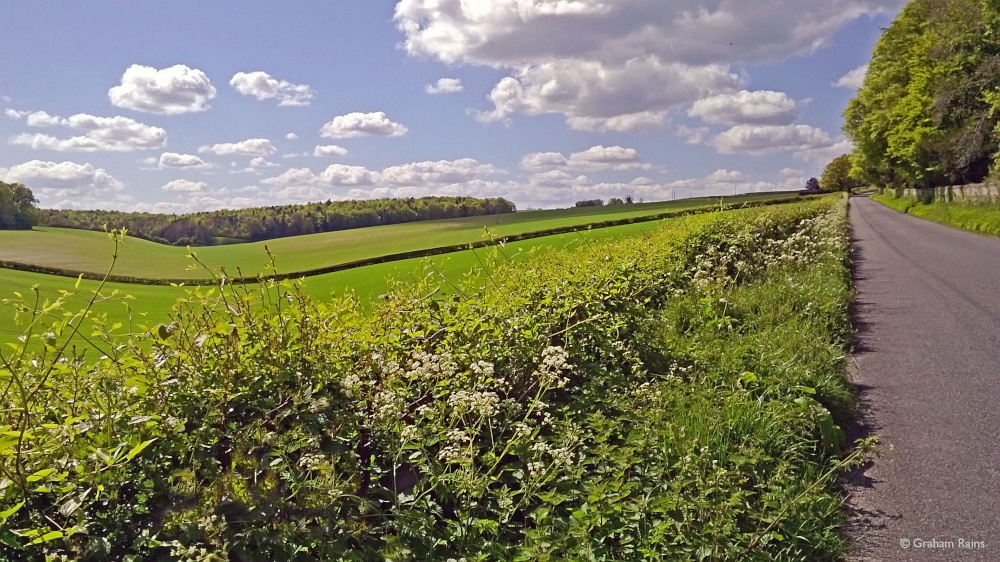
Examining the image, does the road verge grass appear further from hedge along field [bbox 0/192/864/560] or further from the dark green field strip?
hedge along field [bbox 0/192/864/560]

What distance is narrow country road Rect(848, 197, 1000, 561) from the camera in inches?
142

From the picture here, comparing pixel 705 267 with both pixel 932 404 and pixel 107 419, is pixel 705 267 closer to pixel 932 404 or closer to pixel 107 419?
pixel 932 404

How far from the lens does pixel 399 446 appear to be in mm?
3531

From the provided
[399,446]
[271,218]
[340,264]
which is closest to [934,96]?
[340,264]

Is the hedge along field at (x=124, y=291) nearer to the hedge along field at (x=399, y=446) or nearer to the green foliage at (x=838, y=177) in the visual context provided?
the hedge along field at (x=399, y=446)

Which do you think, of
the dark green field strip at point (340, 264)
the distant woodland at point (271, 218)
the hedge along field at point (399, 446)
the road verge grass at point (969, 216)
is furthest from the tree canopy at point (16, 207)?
the road verge grass at point (969, 216)

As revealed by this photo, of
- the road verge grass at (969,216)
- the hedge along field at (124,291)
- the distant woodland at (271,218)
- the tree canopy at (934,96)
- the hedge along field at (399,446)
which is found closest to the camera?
the hedge along field at (399,446)

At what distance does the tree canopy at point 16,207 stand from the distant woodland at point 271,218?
0.81 ft

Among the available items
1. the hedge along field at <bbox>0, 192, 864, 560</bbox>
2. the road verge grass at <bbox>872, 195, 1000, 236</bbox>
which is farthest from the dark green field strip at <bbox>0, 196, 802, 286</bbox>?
the road verge grass at <bbox>872, 195, 1000, 236</bbox>

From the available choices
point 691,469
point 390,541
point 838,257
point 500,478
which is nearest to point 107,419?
point 390,541

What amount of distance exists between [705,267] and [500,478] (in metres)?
6.26

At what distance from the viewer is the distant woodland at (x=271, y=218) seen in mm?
12883

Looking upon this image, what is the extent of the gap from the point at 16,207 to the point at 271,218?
80.5ft

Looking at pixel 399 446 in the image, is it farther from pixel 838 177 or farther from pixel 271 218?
pixel 838 177
